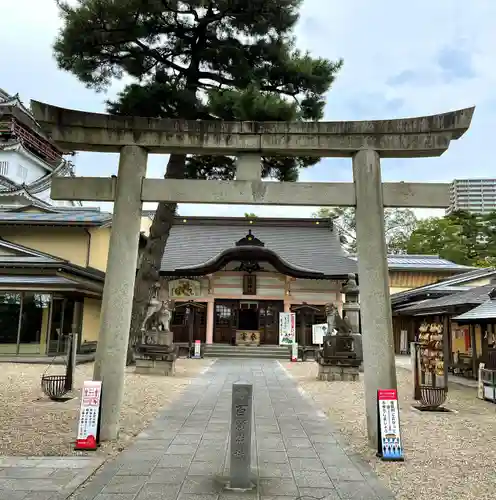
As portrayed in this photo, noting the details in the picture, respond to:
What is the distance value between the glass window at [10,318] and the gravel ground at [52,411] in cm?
322

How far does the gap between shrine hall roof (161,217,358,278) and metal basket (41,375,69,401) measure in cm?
1392

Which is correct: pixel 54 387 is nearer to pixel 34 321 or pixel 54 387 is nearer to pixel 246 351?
pixel 34 321

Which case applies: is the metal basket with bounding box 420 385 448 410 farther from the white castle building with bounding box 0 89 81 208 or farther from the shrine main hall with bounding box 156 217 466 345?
the white castle building with bounding box 0 89 81 208

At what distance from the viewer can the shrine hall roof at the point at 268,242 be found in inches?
1008

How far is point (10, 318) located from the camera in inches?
699

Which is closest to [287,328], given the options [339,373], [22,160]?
[339,373]

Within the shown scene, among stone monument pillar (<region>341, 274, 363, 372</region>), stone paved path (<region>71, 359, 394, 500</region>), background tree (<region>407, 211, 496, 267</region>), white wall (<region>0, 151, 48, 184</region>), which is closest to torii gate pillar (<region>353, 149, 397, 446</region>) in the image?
stone paved path (<region>71, 359, 394, 500</region>)

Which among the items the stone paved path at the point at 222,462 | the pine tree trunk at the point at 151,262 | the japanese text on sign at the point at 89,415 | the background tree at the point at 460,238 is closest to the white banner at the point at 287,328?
the pine tree trunk at the point at 151,262

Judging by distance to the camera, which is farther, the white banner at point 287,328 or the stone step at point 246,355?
the stone step at point 246,355

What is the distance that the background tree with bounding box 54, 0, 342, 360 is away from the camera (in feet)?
38.1

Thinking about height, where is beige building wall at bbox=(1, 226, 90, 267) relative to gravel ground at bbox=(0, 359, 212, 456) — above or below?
above

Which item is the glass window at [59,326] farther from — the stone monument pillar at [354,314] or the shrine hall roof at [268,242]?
the stone monument pillar at [354,314]

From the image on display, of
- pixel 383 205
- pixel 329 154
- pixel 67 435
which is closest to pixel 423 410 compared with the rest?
pixel 383 205

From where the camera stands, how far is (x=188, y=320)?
80.8 ft
